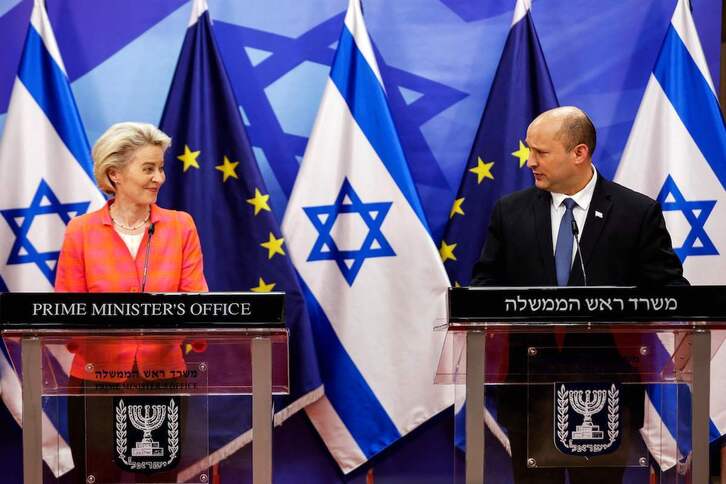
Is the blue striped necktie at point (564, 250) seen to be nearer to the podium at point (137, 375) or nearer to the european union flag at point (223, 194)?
→ the podium at point (137, 375)

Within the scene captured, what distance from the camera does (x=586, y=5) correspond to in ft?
15.0

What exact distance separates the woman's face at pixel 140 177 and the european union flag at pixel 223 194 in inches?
33.0

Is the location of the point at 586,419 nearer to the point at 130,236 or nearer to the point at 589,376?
the point at 589,376

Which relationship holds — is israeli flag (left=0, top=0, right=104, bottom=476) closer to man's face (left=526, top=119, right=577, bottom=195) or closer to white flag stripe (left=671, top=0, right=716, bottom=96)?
man's face (left=526, top=119, right=577, bottom=195)

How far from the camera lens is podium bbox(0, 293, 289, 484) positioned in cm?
223

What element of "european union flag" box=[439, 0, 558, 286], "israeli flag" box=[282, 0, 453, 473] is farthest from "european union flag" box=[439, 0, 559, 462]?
"israeli flag" box=[282, 0, 453, 473]

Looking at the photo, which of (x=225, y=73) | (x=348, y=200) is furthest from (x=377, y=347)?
(x=225, y=73)

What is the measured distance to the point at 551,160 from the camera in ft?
10.7

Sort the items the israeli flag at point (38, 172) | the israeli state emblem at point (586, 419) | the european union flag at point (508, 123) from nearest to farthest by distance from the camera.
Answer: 1. the israeli state emblem at point (586, 419)
2. the israeli flag at point (38, 172)
3. the european union flag at point (508, 123)

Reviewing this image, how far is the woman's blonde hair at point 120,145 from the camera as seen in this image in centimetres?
333

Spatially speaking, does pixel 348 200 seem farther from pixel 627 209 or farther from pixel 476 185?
pixel 627 209

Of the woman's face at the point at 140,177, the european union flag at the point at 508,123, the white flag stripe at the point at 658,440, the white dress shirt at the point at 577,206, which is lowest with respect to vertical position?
the white flag stripe at the point at 658,440

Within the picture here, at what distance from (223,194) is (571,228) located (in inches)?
67.8

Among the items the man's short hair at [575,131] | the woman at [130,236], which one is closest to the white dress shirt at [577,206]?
the man's short hair at [575,131]
